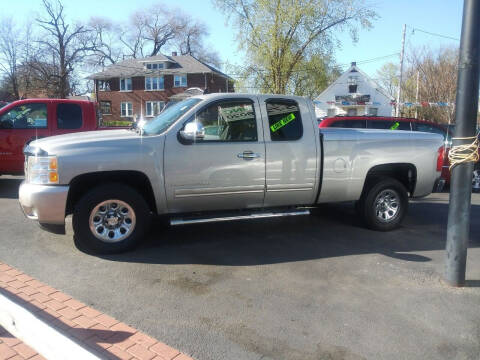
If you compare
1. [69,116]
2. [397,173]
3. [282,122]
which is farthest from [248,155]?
[69,116]

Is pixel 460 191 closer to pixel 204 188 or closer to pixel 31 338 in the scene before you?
pixel 204 188

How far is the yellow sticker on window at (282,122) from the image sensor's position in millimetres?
5145

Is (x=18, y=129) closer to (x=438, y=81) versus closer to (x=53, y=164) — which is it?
(x=53, y=164)

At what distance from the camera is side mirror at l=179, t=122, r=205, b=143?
4.59 m

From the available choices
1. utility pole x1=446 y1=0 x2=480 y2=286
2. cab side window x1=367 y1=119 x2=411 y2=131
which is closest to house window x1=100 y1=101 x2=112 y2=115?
Result: cab side window x1=367 y1=119 x2=411 y2=131

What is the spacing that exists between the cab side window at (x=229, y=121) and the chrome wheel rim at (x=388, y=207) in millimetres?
2294

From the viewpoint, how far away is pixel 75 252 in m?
4.82

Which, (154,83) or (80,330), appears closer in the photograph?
(80,330)

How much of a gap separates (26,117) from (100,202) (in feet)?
17.4

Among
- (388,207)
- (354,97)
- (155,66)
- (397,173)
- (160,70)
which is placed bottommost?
(388,207)

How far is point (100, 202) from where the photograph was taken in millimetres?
4574

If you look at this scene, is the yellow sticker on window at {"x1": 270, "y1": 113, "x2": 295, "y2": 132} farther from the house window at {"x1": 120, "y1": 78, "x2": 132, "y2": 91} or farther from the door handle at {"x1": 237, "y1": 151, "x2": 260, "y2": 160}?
the house window at {"x1": 120, "y1": 78, "x2": 132, "y2": 91}

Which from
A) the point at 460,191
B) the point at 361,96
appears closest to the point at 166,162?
the point at 460,191

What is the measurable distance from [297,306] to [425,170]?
3.51 m
